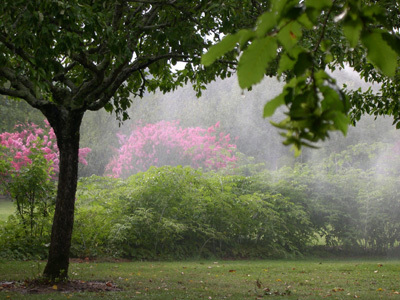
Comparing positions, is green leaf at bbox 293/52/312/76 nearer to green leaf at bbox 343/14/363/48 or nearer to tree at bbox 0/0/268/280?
green leaf at bbox 343/14/363/48

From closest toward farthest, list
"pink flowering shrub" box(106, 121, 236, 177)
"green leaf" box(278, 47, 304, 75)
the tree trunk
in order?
1. "green leaf" box(278, 47, 304, 75)
2. the tree trunk
3. "pink flowering shrub" box(106, 121, 236, 177)

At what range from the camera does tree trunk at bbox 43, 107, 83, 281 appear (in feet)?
18.3

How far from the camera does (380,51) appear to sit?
0.94 meters

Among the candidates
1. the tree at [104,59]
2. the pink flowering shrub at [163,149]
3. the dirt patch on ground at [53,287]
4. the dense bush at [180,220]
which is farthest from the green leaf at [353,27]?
the pink flowering shrub at [163,149]

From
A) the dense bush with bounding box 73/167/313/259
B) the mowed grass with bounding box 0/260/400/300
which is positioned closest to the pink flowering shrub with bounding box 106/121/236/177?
the dense bush with bounding box 73/167/313/259

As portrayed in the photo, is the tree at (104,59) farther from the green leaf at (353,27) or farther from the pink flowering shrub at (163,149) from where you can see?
the pink flowering shrub at (163,149)

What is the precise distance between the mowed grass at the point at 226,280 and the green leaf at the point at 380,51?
4.59 meters

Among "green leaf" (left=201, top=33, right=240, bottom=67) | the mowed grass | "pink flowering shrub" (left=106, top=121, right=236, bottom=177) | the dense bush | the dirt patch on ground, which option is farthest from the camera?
"pink flowering shrub" (left=106, top=121, right=236, bottom=177)

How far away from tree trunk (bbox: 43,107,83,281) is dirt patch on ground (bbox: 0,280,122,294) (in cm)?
13

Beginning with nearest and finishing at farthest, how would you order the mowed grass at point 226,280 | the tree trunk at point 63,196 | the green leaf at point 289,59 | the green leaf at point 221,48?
the green leaf at point 221,48 → the green leaf at point 289,59 → the mowed grass at point 226,280 → the tree trunk at point 63,196

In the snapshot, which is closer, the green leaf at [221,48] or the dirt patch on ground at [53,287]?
the green leaf at [221,48]

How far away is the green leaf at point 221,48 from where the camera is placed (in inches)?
35.3

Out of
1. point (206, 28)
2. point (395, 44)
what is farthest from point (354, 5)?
point (206, 28)

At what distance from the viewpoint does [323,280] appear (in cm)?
692
